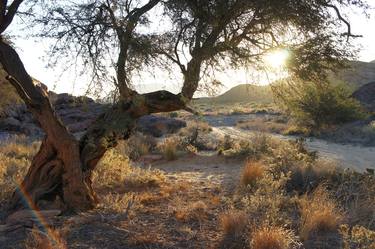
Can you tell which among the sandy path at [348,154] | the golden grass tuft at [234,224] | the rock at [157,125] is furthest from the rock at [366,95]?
the golden grass tuft at [234,224]

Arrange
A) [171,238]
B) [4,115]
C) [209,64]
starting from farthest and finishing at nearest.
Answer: [4,115]
[209,64]
[171,238]

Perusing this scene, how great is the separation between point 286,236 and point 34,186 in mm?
4114

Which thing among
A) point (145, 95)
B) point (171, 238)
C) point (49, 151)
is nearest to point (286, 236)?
point (171, 238)

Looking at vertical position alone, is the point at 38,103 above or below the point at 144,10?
below

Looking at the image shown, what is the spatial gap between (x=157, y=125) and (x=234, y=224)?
2024 centimetres

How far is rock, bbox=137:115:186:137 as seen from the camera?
996 inches

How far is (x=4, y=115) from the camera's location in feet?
84.7

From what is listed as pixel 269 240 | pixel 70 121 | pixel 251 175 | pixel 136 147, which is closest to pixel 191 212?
pixel 269 240

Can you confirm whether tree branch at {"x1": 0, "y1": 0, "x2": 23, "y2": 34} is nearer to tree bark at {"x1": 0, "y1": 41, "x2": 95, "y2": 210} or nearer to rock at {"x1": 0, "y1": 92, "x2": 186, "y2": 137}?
tree bark at {"x1": 0, "y1": 41, "x2": 95, "y2": 210}

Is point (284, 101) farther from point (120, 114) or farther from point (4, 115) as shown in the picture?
point (4, 115)

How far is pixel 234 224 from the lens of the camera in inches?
249

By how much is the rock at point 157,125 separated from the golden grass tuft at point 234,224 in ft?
60.0

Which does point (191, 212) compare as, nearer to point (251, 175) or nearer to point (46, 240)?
point (46, 240)

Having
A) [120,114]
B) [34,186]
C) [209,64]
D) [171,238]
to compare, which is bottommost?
[171,238]
